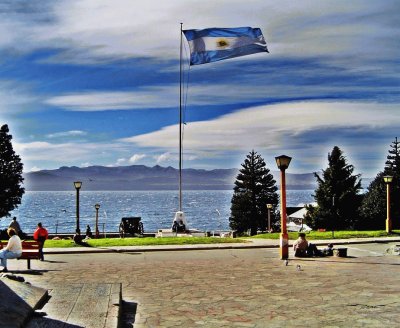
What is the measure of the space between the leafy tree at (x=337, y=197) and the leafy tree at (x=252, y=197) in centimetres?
1798

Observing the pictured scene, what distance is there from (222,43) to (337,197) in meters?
32.0

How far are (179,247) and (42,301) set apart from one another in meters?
15.0

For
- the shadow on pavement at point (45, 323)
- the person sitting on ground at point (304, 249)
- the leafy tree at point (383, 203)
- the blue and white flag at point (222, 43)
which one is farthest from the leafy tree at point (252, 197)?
the shadow on pavement at point (45, 323)

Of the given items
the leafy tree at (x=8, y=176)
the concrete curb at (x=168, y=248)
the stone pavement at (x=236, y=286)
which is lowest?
the stone pavement at (x=236, y=286)

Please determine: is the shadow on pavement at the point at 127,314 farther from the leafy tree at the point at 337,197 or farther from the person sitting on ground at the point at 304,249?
the leafy tree at the point at 337,197

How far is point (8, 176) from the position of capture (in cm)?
5900

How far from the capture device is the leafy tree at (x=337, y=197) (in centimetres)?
5862

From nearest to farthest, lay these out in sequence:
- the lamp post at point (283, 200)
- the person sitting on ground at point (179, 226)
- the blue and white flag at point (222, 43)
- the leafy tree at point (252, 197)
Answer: the lamp post at point (283, 200)
the blue and white flag at point (222, 43)
the person sitting on ground at point (179, 226)
the leafy tree at point (252, 197)

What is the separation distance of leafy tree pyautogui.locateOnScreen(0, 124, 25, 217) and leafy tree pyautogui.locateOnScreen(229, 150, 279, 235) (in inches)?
1233

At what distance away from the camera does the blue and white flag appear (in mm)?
30953

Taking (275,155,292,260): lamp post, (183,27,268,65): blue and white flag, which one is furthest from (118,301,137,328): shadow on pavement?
(183,27,268,65): blue and white flag

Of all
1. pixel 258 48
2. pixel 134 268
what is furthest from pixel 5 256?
pixel 258 48

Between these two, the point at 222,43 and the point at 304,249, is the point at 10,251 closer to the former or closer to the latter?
the point at 304,249

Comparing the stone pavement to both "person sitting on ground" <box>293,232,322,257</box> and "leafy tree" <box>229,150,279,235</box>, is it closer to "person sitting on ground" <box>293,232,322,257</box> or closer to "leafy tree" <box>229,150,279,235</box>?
"person sitting on ground" <box>293,232,322,257</box>
